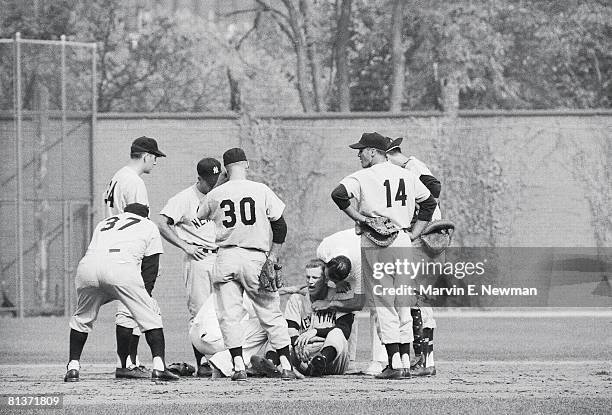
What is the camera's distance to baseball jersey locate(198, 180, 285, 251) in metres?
11.6

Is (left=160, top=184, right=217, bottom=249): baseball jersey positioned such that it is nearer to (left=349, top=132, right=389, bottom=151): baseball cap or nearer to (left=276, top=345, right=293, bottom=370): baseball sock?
(left=276, top=345, right=293, bottom=370): baseball sock

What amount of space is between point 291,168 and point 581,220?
5772 mm

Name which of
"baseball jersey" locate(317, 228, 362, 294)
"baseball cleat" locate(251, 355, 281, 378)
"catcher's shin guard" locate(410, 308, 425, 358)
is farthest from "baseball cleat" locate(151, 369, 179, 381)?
"catcher's shin guard" locate(410, 308, 425, 358)

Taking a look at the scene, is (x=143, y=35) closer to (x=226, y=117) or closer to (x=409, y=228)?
(x=226, y=117)

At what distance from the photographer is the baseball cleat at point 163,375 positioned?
11.3 meters

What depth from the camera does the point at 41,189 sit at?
24969mm

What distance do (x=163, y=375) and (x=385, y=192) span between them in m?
2.50

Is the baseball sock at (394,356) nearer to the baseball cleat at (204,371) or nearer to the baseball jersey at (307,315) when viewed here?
the baseball jersey at (307,315)

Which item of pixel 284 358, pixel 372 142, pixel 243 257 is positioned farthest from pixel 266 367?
pixel 372 142

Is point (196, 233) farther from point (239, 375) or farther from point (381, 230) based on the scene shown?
point (381, 230)

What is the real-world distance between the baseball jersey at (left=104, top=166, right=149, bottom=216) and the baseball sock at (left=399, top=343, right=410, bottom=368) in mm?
2639

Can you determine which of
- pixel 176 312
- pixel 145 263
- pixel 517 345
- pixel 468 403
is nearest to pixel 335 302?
pixel 145 263

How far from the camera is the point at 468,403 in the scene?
9680 millimetres

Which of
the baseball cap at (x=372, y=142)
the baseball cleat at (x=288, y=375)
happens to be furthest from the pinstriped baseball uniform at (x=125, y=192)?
the baseball cap at (x=372, y=142)
